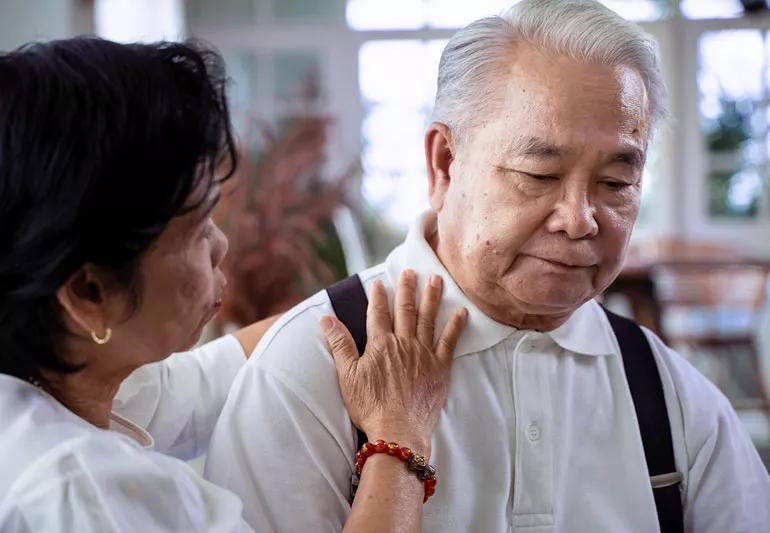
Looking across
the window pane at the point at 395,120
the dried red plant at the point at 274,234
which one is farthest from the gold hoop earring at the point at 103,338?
the window pane at the point at 395,120

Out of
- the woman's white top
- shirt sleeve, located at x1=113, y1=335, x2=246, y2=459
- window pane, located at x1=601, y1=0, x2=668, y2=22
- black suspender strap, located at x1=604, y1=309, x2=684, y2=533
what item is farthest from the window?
window pane, located at x1=601, y1=0, x2=668, y2=22

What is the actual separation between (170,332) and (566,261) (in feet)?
1.73

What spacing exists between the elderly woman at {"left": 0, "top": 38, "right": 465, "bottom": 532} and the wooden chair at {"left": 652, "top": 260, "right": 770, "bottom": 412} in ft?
14.6

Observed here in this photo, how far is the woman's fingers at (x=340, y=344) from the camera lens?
125 centimetres

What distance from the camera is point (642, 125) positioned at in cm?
127

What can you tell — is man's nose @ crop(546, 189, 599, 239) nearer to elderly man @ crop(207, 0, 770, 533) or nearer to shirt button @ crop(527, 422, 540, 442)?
elderly man @ crop(207, 0, 770, 533)

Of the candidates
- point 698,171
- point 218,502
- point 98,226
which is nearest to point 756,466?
point 218,502

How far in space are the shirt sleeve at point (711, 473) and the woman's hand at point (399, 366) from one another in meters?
0.36

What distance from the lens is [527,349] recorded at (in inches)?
53.1

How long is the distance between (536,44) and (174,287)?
58 cm

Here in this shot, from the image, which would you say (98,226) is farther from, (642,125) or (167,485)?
(642,125)

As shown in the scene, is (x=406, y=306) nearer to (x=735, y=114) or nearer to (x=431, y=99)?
(x=431, y=99)

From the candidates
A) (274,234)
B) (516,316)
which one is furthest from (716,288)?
(516,316)

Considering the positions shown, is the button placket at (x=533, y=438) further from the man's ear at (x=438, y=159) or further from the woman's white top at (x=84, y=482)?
the woman's white top at (x=84, y=482)
